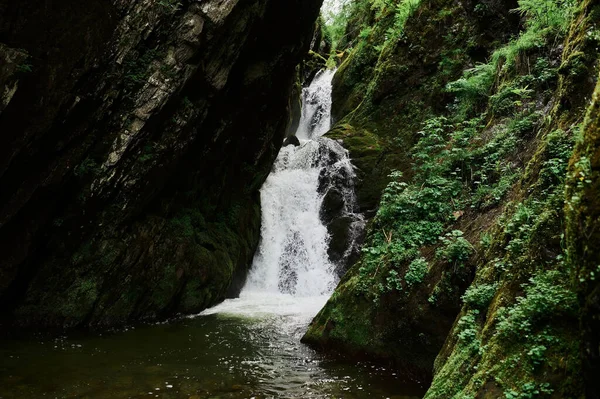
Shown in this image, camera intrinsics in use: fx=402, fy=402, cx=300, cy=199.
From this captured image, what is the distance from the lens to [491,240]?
20.2 ft

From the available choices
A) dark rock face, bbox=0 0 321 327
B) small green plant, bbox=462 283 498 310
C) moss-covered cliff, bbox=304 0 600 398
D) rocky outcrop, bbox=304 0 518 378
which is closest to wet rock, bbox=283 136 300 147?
rocky outcrop, bbox=304 0 518 378

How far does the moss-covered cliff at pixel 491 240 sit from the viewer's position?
3.75 m

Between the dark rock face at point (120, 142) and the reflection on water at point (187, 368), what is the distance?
1.40 m

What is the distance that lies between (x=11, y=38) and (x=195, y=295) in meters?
8.03

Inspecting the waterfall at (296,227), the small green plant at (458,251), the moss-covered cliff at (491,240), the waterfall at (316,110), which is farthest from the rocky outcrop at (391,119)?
the waterfall at (296,227)

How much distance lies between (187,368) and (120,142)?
544cm

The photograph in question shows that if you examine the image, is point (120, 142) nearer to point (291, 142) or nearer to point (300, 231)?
point (300, 231)

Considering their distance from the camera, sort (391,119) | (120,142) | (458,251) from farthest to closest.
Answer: (391,119) < (120,142) < (458,251)

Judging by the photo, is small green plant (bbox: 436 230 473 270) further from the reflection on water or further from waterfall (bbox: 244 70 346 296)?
waterfall (bbox: 244 70 346 296)

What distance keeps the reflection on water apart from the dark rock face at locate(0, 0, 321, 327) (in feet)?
4.58

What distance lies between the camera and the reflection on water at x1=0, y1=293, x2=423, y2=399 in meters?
6.25

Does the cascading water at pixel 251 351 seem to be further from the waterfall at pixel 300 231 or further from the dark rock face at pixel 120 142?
the dark rock face at pixel 120 142

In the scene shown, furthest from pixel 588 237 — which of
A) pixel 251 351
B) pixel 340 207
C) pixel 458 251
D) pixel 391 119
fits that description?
pixel 391 119

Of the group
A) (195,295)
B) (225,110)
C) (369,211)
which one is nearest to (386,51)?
(369,211)
